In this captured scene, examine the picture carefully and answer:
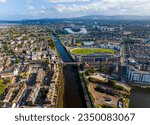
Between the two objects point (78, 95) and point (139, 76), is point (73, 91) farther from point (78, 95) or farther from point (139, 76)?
point (139, 76)

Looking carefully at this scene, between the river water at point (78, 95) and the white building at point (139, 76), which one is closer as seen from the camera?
the river water at point (78, 95)

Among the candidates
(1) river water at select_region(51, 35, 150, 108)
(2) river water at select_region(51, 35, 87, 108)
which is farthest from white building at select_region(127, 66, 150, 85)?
(2) river water at select_region(51, 35, 87, 108)

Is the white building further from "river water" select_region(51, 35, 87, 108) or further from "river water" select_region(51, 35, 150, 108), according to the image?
"river water" select_region(51, 35, 87, 108)

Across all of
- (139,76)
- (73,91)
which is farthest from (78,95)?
(139,76)

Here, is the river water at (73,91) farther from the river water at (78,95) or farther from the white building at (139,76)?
the white building at (139,76)

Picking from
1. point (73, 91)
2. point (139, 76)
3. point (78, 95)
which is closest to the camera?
point (78, 95)

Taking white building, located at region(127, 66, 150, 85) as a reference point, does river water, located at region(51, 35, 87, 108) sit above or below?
below

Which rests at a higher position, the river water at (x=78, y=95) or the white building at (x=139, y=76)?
the white building at (x=139, y=76)

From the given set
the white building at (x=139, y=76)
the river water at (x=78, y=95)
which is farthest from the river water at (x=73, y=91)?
the white building at (x=139, y=76)

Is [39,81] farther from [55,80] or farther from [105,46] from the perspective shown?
[105,46]

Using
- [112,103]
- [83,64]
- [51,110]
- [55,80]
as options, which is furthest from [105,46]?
[51,110]

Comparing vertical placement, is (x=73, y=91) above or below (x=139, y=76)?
below
